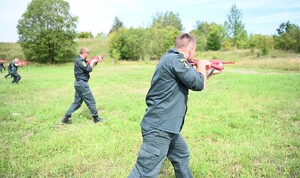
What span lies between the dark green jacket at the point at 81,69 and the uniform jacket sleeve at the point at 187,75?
449cm

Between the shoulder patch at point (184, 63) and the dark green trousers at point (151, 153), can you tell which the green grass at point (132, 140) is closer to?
the dark green trousers at point (151, 153)

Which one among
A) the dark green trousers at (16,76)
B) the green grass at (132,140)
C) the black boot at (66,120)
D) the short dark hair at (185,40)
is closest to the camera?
the short dark hair at (185,40)

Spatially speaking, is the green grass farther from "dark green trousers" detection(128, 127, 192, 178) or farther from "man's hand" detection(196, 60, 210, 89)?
"man's hand" detection(196, 60, 210, 89)

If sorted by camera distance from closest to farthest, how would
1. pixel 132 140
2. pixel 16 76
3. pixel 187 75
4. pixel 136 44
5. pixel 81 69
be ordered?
pixel 187 75, pixel 132 140, pixel 81 69, pixel 16 76, pixel 136 44

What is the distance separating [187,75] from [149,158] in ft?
3.69

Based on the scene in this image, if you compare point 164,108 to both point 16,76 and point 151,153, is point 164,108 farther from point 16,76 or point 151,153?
point 16,76

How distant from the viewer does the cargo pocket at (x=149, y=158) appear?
3.16 metres

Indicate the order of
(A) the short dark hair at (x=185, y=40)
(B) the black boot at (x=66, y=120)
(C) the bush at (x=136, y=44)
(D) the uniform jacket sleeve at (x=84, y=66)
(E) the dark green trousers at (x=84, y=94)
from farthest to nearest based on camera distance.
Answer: (C) the bush at (x=136, y=44) < (B) the black boot at (x=66, y=120) < (E) the dark green trousers at (x=84, y=94) < (D) the uniform jacket sleeve at (x=84, y=66) < (A) the short dark hair at (x=185, y=40)

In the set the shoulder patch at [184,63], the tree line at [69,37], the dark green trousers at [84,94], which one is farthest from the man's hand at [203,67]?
the tree line at [69,37]

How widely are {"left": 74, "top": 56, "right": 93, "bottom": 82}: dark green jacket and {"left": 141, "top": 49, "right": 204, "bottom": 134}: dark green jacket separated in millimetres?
4212

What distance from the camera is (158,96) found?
10.7ft

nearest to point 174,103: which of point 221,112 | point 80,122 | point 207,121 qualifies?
point 207,121

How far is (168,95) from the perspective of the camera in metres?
3.21

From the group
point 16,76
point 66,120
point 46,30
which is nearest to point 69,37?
point 46,30
